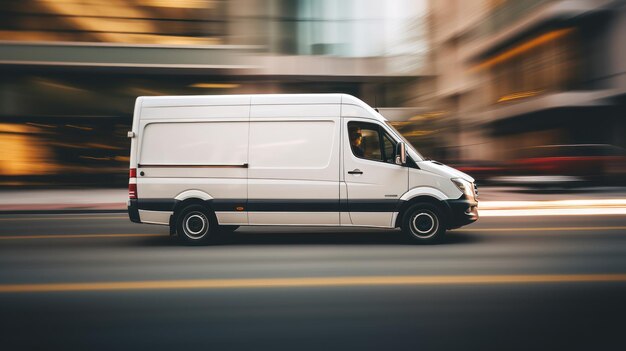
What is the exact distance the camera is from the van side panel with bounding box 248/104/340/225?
7.87m

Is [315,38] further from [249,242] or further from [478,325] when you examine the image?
[478,325]

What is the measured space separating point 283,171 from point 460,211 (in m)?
2.60

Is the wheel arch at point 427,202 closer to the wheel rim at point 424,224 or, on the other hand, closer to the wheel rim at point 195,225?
the wheel rim at point 424,224

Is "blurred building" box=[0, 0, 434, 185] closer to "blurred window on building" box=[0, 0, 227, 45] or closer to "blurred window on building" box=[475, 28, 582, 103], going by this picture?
"blurred window on building" box=[0, 0, 227, 45]

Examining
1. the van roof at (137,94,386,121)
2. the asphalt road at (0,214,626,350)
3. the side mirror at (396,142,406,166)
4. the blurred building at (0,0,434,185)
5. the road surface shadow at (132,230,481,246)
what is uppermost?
the blurred building at (0,0,434,185)

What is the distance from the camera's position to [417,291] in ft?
16.8

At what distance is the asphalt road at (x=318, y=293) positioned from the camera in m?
3.87

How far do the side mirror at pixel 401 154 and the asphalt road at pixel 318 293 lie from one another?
3.86 feet

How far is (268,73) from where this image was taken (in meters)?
25.1

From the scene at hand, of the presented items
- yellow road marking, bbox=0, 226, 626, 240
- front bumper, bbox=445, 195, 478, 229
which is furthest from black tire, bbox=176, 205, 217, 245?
front bumper, bbox=445, 195, 478, 229

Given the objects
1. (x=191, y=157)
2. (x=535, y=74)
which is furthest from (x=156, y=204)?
(x=535, y=74)

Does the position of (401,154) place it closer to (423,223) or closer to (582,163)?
(423,223)

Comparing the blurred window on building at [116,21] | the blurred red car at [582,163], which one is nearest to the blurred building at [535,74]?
the blurred red car at [582,163]

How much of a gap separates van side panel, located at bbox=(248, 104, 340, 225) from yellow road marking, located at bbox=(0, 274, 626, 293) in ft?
7.48
